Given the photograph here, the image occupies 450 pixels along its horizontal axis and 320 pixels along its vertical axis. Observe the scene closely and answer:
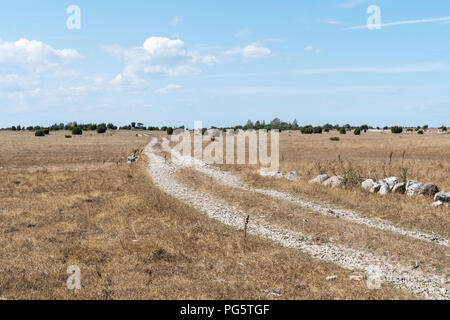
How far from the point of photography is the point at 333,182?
23484mm

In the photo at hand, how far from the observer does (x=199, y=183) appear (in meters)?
26.9

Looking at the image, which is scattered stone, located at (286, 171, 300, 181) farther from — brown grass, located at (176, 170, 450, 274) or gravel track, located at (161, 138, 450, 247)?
brown grass, located at (176, 170, 450, 274)

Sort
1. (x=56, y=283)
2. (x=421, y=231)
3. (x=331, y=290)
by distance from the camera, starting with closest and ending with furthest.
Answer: (x=331, y=290) → (x=56, y=283) → (x=421, y=231)

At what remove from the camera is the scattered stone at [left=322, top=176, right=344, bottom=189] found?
23.1 metres

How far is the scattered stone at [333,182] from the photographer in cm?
2311

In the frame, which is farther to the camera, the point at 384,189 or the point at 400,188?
the point at 384,189

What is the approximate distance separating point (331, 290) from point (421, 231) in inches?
299

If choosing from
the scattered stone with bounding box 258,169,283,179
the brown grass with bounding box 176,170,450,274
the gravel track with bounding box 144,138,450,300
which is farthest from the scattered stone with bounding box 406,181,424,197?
the scattered stone with bounding box 258,169,283,179

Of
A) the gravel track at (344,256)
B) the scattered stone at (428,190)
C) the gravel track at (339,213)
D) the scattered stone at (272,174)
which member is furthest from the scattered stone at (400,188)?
the scattered stone at (272,174)

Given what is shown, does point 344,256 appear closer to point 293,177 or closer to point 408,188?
point 408,188

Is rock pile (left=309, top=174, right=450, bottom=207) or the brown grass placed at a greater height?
rock pile (left=309, top=174, right=450, bottom=207)
